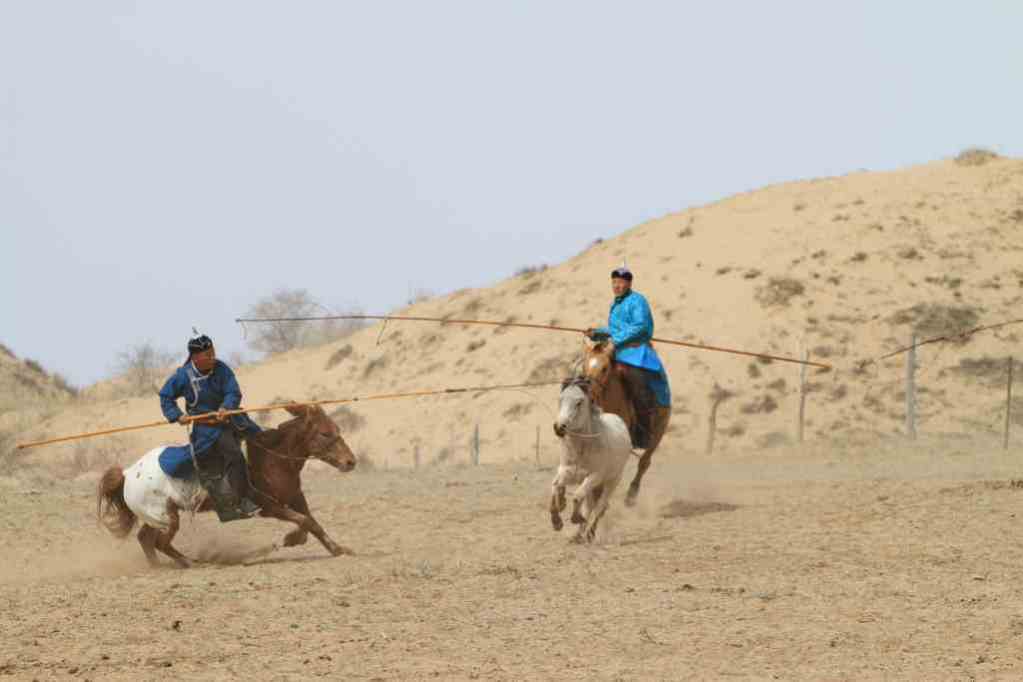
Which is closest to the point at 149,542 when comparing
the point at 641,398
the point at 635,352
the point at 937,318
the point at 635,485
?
the point at 641,398

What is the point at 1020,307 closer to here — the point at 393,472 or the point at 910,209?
the point at 910,209

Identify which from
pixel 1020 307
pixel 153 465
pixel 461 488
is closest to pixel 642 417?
pixel 153 465

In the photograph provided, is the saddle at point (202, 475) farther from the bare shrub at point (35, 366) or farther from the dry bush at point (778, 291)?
the bare shrub at point (35, 366)

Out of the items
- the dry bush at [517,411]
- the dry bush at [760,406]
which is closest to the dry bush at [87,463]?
the dry bush at [517,411]

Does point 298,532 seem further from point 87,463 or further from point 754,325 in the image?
point 754,325

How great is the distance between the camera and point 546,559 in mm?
12102

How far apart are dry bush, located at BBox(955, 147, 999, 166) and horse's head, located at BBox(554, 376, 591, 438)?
40.8 m

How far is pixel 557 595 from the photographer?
10461 millimetres

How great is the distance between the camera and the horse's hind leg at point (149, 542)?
12477 millimetres

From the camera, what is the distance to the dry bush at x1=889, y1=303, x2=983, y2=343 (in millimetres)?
41062

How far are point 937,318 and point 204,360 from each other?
32.4 meters

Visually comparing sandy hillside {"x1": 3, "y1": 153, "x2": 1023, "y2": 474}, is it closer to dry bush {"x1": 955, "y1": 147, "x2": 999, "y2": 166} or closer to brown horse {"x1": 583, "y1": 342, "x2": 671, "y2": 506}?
dry bush {"x1": 955, "y1": 147, "x2": 999, "y2": 166}

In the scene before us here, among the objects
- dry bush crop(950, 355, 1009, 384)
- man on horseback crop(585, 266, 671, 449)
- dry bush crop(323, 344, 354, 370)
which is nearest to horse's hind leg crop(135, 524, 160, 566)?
man on horseback crop(585, 266, 671, 449)

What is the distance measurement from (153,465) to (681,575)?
427 centimetres
